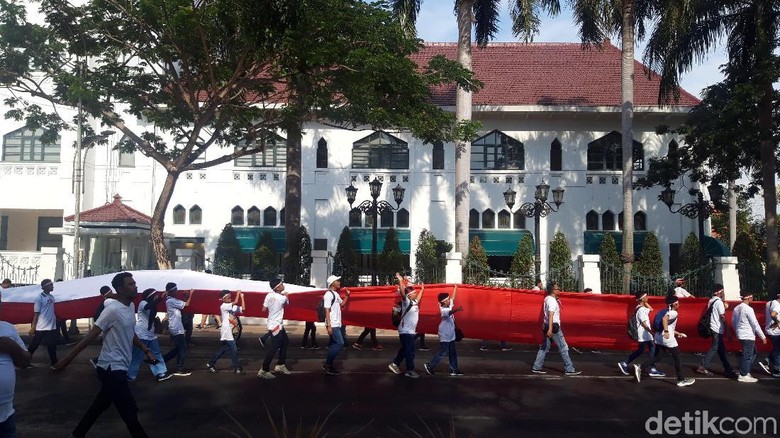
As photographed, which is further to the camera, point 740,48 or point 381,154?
point 381,154

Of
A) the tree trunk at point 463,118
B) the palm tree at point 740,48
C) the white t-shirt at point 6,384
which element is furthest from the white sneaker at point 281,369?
the palm tree at point 740,48

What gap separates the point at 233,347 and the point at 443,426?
498cm

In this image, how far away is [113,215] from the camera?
2636 centimetres

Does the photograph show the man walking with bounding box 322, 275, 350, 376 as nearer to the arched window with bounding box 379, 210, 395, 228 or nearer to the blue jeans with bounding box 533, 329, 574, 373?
the blue jeans with bounding box 533, 329, 574, 373

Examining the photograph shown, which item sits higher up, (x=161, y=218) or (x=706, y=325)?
(x=161, y=218)

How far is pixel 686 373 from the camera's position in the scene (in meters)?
12.6

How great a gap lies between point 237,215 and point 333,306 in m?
18.4

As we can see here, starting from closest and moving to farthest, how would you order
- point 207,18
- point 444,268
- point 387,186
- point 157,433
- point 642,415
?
point 157,433, point 642,415, point 207,18, point 444,268, point 387,186

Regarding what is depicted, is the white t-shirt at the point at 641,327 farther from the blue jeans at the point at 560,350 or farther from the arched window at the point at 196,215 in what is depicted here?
the arched window at the point at 196,215

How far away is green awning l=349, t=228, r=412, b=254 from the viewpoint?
93.9 ft

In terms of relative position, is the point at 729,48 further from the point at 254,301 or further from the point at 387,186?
the point at 254,301

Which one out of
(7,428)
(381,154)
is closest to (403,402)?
(7,428)

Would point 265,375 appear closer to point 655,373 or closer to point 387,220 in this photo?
point 655,373

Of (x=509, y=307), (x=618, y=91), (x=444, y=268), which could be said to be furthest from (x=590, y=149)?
(x=509, y=307)
